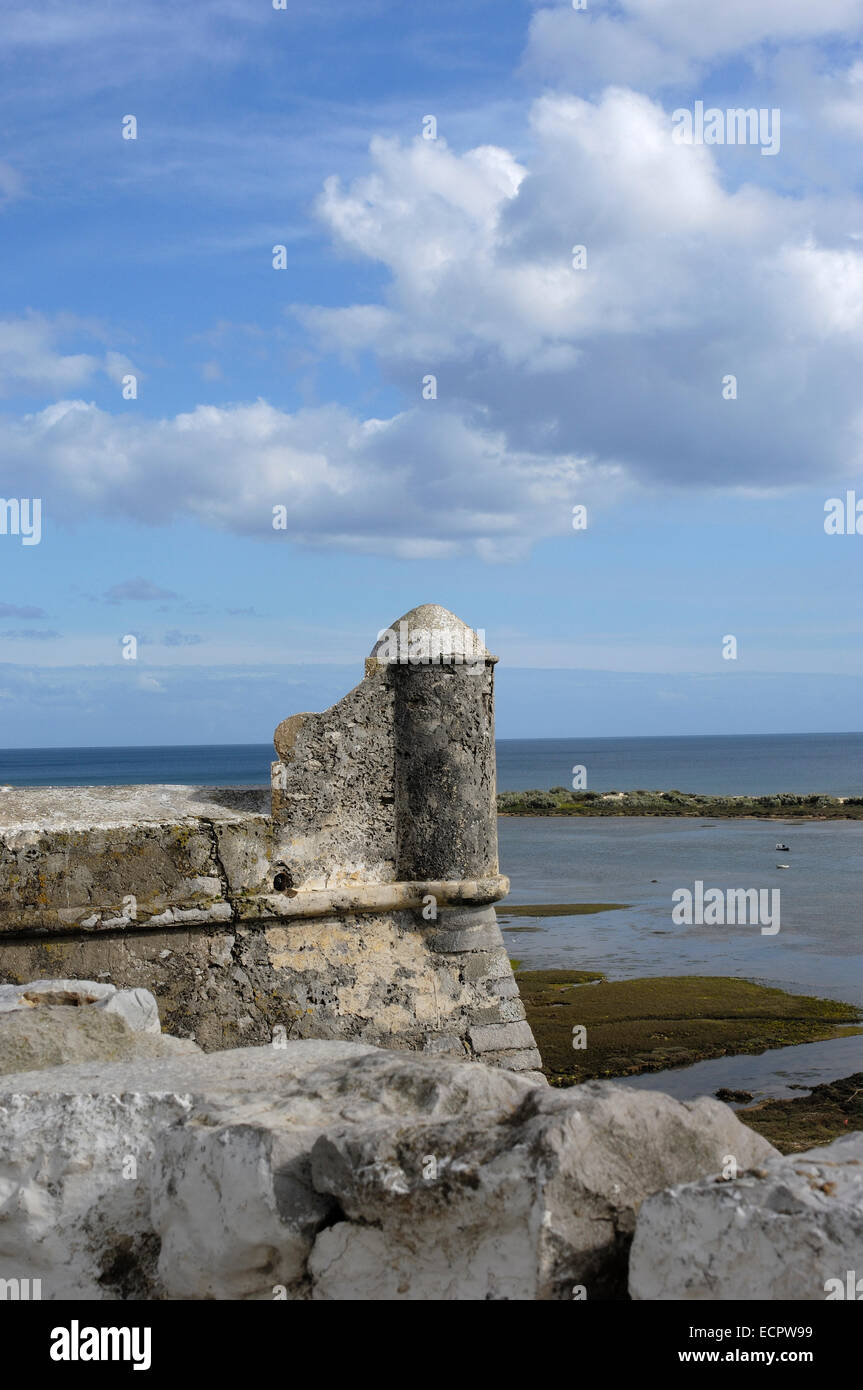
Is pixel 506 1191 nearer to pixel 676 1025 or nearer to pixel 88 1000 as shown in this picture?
pixel 88 1000

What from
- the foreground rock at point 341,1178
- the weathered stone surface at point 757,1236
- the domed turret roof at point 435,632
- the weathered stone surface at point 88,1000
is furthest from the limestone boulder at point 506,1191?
the domed turret roof at point 435,632

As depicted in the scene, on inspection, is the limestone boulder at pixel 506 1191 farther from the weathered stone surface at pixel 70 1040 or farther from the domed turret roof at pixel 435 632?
the domed turret roof at pixel 435 632

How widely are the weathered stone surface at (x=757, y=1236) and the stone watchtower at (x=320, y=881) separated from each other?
4734 mm

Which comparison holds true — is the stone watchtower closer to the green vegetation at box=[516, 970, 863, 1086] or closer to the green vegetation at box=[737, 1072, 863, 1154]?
the green vegetation at box=[737, 1072, 863, 1154]

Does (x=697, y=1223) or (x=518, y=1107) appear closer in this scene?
(x=697, y=1223)

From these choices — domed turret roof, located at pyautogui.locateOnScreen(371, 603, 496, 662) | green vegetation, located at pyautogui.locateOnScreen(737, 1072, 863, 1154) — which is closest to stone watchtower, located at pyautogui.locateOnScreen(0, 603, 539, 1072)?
domed turret roof, located at pyautogui.locateOnScreen(371, 603, 496, 662)

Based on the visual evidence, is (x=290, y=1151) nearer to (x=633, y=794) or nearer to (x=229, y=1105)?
(x=229, y=1105)

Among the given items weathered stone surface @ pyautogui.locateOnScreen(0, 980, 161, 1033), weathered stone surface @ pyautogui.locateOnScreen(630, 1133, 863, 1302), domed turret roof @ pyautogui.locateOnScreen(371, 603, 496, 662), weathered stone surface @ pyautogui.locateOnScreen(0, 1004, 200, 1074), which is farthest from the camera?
domed turret roof @ pyautogui.locateOnScreen(371, 603, 496, 662)

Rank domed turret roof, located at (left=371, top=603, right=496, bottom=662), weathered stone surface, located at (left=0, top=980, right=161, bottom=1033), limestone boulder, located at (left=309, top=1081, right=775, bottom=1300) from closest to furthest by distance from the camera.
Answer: limestone boulder, located at (left=309, top=1081, right=775, bottom=1300) → weathered stone surface, located at (left=0, top=980, right=161, bottom=1033) → domed turret roof, located at (left=371, top=603, right=496, bottom=662)

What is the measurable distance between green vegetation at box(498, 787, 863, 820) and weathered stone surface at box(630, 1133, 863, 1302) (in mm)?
45595

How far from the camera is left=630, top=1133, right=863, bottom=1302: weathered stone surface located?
2.02 m

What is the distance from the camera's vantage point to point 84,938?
641cm
